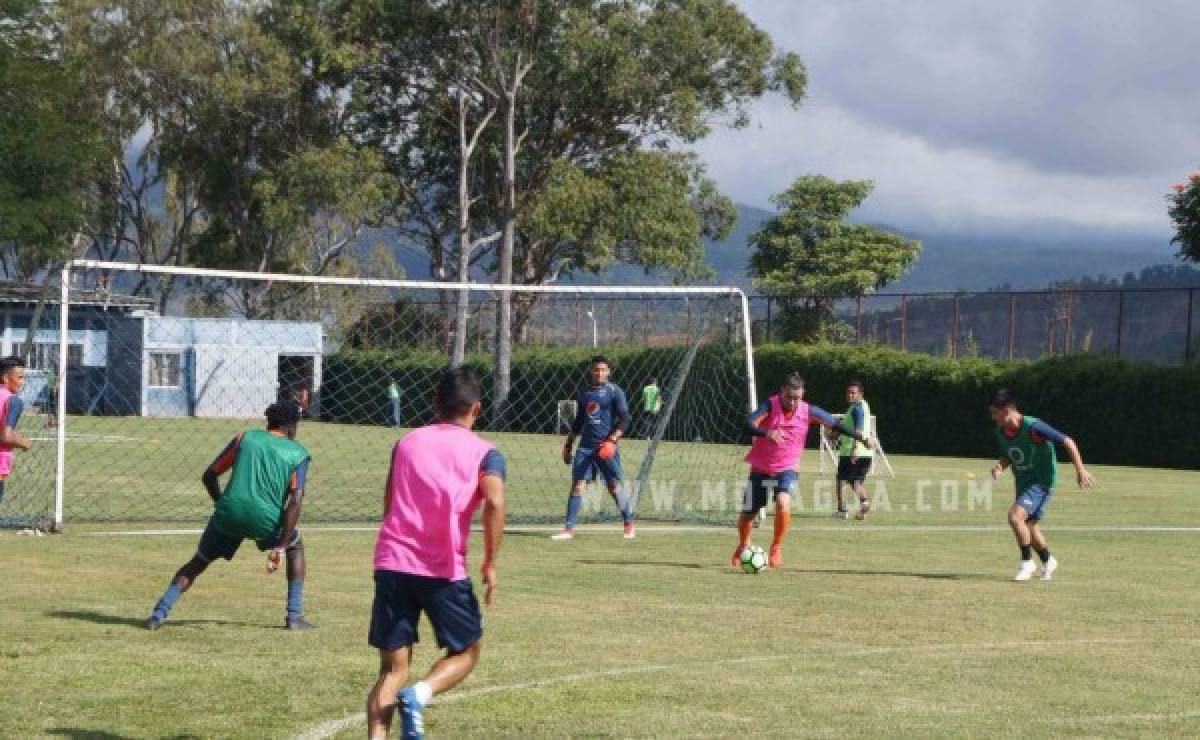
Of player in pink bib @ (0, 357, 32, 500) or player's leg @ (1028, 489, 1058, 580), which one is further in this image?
player's leg @ (1028, 489, 1058, 580)

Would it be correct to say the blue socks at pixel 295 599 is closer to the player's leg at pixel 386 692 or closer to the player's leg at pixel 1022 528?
the player's leg at pixel 386 692

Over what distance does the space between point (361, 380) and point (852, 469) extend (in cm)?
2796

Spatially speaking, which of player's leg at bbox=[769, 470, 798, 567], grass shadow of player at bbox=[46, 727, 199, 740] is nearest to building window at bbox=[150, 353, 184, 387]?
player's leg at bbox=[769, 470, 798, 567]

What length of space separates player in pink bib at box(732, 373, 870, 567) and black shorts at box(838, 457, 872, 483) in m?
7.19

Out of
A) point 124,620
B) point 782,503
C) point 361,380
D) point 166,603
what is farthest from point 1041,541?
point 361,380

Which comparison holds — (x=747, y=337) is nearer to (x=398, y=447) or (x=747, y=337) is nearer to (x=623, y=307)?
(x=398, y=447)

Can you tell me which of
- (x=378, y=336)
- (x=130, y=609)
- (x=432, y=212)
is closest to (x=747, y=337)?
(x=130, y=609)

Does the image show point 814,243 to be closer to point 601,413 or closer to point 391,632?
point 601,413

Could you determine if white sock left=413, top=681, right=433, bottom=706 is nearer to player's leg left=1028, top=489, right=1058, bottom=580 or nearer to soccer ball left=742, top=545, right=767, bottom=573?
soccer ball left=742, top=545, right=767, bottom=573

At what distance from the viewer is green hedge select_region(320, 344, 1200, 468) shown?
4653 centimetres

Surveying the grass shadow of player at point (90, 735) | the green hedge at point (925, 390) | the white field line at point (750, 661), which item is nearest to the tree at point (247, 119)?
the green hedge at point (925, 390)

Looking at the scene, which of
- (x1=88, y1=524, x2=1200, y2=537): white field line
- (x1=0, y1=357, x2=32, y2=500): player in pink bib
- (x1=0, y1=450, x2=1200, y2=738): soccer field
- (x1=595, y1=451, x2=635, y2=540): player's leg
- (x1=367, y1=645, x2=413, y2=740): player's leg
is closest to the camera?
(x1=367, y1=645, x2=413, y2=740): player's leg

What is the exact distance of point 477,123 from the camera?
6562 centimetres

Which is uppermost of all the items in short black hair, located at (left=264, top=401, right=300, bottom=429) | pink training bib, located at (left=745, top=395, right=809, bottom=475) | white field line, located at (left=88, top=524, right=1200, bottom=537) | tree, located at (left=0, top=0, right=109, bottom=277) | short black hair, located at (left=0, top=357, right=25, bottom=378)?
tree, located at (left=0, top=0, right=109, bottom=277)
